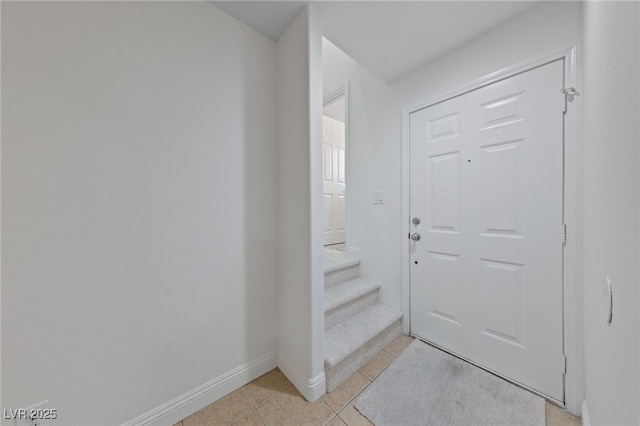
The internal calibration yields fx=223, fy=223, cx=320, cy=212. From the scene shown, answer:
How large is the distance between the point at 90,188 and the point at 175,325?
2.60ft

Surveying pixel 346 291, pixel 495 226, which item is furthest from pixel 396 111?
pixel 346 291

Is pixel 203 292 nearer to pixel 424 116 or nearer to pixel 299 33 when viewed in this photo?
pixel 299 33

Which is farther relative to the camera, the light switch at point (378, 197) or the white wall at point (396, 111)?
the light switch at point (378, 197)

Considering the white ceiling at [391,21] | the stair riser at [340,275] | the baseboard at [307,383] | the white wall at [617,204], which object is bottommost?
the baseboard at [307,383]

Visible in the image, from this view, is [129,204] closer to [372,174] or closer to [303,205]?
[303,205]

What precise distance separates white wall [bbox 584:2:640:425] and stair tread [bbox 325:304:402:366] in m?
1.08

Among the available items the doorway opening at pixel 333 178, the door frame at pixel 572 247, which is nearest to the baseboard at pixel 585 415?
the door frame at pixel 572 247

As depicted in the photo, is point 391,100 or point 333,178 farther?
point 333,178

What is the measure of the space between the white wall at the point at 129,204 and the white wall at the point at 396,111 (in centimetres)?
110

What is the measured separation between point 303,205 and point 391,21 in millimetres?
1327

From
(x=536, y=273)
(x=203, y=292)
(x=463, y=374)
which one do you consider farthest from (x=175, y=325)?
(x=536, y=273)

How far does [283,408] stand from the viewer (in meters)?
1.28

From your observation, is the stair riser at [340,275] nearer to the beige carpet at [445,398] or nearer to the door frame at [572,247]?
the beige carpet at [445,398]

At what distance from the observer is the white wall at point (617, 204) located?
0.45 m
